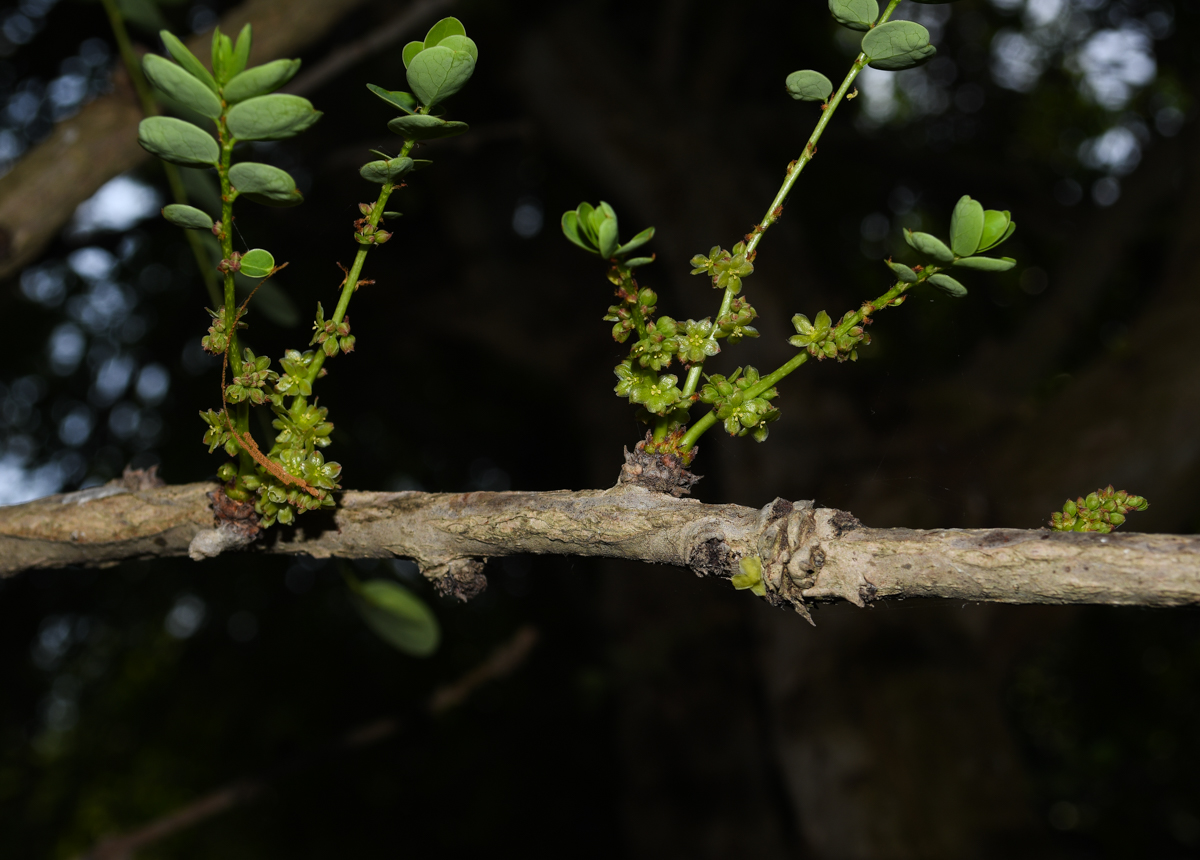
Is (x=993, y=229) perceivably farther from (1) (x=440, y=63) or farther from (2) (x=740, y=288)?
(1) (x=440, y=63)

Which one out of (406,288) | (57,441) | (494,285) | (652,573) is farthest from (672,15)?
(57,441)

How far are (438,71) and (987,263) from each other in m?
0.34

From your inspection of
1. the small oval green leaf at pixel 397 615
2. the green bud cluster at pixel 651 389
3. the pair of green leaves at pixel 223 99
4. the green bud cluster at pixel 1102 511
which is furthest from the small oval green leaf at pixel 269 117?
the small oval green leaf at pixel 397 615

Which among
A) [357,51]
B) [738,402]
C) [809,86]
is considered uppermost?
[357,51]

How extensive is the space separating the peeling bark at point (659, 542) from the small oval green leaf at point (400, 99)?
260 millimetres

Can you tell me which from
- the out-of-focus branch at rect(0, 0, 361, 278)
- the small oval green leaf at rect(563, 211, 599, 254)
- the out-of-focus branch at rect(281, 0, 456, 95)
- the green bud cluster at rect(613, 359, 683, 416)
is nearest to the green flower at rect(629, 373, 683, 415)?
the green bud cluster at rect(613, 359, 683, 416)

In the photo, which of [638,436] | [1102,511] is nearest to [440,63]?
[1102,511]

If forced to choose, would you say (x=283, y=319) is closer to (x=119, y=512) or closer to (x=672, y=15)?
(x=119, y=512)

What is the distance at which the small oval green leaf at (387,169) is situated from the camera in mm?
454

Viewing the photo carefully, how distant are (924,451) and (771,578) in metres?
2.22

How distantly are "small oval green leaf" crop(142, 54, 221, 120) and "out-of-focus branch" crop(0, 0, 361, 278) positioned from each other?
2.84 feet

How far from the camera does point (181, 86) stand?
42cm

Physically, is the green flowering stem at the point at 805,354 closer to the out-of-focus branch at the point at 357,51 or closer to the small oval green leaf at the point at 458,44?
the small oval green leaf at the point at 458,44

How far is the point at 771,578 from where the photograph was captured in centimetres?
49
